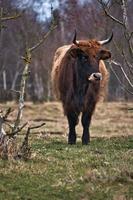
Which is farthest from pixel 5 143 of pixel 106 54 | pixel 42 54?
pixel 42 54

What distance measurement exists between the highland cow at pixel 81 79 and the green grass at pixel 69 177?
229 centimetres

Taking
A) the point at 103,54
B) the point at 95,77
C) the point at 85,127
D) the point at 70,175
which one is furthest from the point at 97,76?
the point at 70,175

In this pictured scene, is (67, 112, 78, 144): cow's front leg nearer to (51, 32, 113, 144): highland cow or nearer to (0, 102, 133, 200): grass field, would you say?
(51, 32, 113, 144): highland cow

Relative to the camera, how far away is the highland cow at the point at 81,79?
38.0 feet

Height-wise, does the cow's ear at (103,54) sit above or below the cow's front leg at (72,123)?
above

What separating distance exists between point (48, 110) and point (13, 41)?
48.7ft

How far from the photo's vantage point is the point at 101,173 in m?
8.02

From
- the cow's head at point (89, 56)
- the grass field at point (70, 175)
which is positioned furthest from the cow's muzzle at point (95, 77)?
the grass field at point (70, 175)

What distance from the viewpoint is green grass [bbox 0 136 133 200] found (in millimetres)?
7355

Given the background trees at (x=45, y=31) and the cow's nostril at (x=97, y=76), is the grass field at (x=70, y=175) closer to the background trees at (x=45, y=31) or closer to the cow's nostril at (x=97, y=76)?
the cow's nostril at (x=97, y=76)

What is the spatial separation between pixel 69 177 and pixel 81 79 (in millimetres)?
4287

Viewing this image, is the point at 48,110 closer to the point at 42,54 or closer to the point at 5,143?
the point at 42,54

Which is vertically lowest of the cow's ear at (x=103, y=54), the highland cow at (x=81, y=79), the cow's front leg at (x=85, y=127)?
the cow's front leg at (x=85, y=127)

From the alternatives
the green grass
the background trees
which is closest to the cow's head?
the green grass
